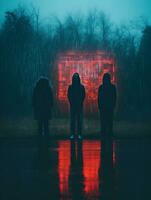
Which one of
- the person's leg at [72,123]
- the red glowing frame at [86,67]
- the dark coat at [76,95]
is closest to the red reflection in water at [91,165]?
the person's leg at [72,123]

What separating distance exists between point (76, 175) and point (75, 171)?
500mm

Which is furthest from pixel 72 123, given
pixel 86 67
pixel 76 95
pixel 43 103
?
pixel 86 67

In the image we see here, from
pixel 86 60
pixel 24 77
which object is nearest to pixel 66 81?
pixel 86 60

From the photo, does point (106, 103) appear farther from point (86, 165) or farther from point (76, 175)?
point (76, 175)

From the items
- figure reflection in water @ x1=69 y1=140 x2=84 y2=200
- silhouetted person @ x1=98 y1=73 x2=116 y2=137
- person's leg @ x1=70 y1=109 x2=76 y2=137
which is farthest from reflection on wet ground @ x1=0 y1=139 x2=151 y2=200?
person's leg @ x1=70 y1=109 x2=76 y2=137

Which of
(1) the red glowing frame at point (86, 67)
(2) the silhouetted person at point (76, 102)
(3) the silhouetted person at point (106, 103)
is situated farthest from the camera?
(1) the red glowing frame at point (86, 67)

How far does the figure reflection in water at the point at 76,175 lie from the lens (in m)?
7.18

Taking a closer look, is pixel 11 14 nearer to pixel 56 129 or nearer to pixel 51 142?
pixel 56 129

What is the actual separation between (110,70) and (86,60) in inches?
47.0

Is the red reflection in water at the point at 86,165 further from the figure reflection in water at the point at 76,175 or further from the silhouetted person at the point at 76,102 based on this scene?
the silhouetted person at the point at 76,102

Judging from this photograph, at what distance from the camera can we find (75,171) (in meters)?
9.32

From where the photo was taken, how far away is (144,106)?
28469mm

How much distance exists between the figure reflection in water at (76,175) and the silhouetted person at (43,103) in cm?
289

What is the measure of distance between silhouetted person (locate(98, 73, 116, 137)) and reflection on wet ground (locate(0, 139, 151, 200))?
4.48 ft
